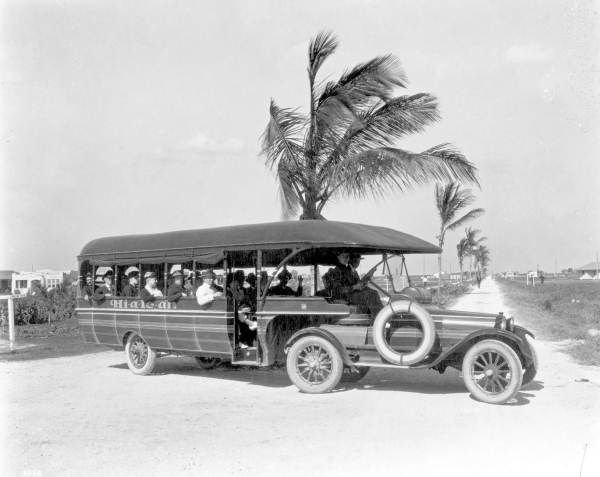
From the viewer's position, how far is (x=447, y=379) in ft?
33.4

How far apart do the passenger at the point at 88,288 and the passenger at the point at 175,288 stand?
1.97 m

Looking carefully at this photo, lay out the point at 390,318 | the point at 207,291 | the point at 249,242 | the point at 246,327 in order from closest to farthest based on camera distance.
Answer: the point at 390,318 → the point at 249,242 → the point at 207,291 → the point at 246,327

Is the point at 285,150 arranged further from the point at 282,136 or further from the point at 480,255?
the point at 480,255

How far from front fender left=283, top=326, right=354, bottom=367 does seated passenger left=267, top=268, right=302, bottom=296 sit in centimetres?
98

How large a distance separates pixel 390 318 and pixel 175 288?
3.71 m

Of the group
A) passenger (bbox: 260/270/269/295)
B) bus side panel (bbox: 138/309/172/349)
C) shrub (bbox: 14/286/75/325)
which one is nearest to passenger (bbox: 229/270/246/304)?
passenger (bbox: 260/270/269/295)

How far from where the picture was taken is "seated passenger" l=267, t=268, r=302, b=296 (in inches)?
406

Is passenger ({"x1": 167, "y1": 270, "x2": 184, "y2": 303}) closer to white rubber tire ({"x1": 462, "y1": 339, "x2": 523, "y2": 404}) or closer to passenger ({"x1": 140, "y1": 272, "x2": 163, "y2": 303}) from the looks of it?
passenger ({"x1": 140, "y1": 272, "x2": 163, "y2": 303})

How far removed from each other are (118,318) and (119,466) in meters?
6.08

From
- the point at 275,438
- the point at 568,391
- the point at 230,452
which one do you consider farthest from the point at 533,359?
the point at 230,452

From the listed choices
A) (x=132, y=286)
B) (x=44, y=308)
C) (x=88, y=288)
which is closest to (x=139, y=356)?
(x=132, y=286)

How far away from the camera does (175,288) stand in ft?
35.5

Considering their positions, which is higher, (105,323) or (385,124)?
(385,124)

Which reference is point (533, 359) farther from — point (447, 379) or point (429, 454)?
point (429, 454)
